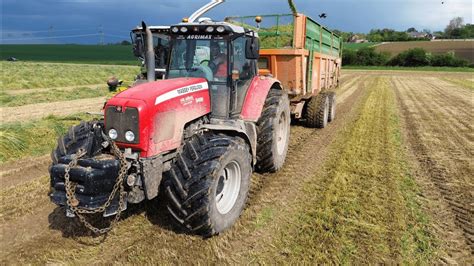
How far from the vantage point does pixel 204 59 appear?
479 centimetres

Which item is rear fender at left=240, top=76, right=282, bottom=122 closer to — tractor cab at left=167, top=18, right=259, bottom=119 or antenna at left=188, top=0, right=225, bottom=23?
tractor cab at left=167, top=18, right=259, bottom=119

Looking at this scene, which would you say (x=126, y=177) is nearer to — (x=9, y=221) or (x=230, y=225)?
(x=230, y=225)

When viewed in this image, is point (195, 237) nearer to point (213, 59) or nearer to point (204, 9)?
point (213, 59)

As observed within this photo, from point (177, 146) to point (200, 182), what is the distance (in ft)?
1.82

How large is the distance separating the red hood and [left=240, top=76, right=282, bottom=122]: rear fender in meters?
1.07

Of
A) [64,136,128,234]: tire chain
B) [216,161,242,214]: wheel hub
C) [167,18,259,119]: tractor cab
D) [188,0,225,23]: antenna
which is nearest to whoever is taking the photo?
[64,136,128,234]: tire chain

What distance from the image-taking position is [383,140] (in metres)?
8.30

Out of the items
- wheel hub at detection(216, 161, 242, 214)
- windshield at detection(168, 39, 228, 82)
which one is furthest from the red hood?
wheel hub at detection(216, 161, 242, 214)

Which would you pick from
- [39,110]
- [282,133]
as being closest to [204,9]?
[282,133]

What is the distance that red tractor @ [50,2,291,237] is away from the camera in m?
3.46

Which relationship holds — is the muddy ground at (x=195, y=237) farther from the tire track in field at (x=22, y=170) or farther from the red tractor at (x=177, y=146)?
the red tractor at (x=177, y=146)

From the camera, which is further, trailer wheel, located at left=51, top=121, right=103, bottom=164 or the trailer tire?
the trailer tire

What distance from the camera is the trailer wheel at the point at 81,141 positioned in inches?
150

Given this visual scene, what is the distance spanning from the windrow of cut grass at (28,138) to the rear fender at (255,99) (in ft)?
14.1
